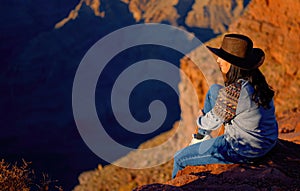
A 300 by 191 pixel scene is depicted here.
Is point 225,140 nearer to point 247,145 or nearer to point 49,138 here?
point 247,145

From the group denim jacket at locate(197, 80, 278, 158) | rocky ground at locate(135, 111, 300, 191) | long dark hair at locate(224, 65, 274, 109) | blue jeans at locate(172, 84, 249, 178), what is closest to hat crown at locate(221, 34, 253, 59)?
long dark hair at locate(224, 65, 274, 109)

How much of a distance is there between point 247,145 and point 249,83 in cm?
58

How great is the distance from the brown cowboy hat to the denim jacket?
6.5 inches

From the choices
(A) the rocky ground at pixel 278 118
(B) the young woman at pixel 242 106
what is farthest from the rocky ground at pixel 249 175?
(B) the young woman at pixel 242 106

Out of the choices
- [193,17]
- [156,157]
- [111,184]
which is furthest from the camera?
[193,17]

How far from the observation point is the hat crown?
2848mm

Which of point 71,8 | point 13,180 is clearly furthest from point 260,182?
point 71,8

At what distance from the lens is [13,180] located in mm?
3859

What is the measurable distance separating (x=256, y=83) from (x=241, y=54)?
270 mm

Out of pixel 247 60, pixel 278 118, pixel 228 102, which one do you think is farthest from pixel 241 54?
pixel 278 118

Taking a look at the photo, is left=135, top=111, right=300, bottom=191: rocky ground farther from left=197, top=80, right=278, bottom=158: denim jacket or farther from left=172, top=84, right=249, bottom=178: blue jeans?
left=197, top=80, right=278, bottom=158: denim jacket

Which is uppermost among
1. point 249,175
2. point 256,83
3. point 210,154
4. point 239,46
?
point 239,46

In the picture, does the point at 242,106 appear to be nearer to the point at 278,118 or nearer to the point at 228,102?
the point at 228,102

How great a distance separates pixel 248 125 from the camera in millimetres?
2885
